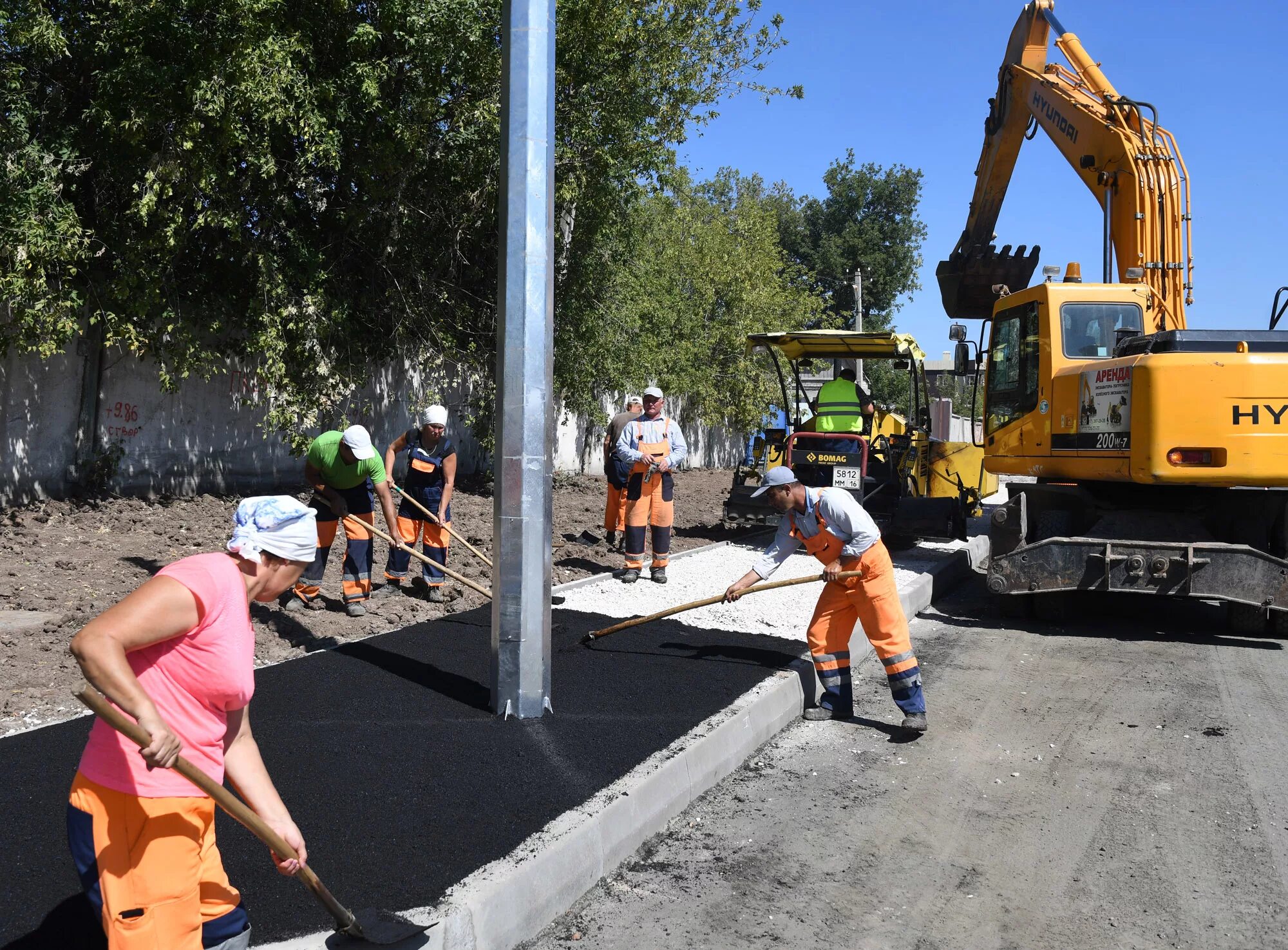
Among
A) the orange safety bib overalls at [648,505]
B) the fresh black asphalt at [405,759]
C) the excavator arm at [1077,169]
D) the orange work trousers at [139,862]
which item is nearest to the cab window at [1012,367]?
the excavator arm at [1077,169]

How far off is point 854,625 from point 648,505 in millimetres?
3820

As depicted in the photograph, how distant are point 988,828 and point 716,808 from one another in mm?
1152

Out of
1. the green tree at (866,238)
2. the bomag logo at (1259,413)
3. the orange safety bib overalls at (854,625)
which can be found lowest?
the orange safety bib overalls at (854,625)

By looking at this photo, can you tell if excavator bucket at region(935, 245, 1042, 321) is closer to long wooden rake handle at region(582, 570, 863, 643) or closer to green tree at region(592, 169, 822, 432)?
long wooden rake handle at region(582, 570, 863, 643)

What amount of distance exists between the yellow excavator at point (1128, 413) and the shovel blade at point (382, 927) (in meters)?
6.32

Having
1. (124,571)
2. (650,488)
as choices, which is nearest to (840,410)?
(650,488)

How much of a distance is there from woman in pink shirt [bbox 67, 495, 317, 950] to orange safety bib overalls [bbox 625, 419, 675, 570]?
6.89 m

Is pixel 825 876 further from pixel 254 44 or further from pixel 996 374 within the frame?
pixel 254 44

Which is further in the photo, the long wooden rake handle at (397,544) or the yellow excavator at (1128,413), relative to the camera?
the yellow excavator at (1128,413)

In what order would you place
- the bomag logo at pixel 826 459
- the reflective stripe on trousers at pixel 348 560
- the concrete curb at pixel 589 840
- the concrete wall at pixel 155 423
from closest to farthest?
the concrete curb at pixel 589 840, the reflective stripe on trousers at pixel 348 560, the concrete wall at pixel 155 423, the bomag logo at pixel 826 459

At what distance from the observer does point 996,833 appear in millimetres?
4312

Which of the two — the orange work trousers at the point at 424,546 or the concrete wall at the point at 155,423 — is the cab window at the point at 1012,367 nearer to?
the concrete wall at the point at 155,423

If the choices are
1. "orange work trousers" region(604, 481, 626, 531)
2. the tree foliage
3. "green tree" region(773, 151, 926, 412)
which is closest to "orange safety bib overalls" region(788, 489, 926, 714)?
"orange work trousers" region(604, 481, 626, 531)

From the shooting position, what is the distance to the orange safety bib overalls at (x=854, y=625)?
5.61 m
